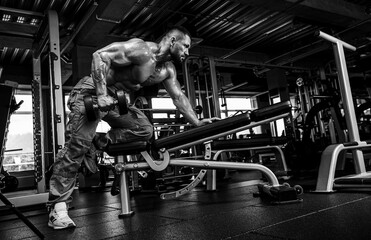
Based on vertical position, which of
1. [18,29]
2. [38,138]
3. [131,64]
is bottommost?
[38,138]

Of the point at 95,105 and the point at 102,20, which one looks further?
the point at 102,20

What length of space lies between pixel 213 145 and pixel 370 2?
4.79 meters

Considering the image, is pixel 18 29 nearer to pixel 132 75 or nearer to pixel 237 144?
pixel 132 75

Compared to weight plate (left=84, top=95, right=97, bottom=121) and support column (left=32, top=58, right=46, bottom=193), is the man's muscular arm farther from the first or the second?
support column (left=32, top=58, right=46, bottom=193)

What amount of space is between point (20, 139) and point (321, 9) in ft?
26.0

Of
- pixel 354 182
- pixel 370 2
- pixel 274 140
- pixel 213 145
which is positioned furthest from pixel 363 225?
pixel 370 2

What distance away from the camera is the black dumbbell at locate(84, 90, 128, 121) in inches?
63.9

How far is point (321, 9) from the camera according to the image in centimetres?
505

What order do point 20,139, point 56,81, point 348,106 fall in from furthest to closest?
1. point 20,139
2. point 56,81
3. point 348,106

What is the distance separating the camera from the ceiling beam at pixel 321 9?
462cm

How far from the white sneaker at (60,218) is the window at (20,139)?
7.10 metres

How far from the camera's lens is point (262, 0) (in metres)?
4.48

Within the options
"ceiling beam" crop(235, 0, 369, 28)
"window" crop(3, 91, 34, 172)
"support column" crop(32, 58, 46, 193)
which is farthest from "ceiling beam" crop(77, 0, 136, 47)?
"window" crop(3, 91, 34, 172)

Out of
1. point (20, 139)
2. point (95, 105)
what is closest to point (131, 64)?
point (95, 105)
